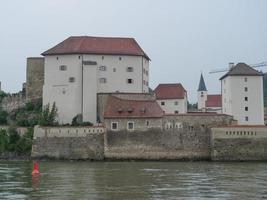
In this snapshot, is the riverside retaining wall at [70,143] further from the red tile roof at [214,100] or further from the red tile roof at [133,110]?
the red tile roof at [214,100]

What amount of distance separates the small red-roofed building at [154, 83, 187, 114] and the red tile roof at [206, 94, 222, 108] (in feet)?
67.9

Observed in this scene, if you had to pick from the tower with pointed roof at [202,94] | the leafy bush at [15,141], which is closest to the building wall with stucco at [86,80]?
the leafy bush at [15,141]

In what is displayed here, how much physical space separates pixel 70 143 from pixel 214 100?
41.2 m

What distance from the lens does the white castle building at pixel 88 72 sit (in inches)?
2547

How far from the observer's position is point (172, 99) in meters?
71.4

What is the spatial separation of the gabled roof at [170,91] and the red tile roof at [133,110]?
12.3m

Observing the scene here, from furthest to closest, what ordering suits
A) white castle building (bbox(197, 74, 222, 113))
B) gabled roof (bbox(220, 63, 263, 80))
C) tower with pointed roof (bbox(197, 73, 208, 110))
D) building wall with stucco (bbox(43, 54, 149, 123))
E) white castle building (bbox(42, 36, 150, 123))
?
tower with pointed roof (bbox(197, 73, 208, 110)) → white castle building (bbox(197, 74, 222, 113)) → gabled roof (bbox(220, 63, 263, 80)) → white castle building (bbox(42, 36, 150, 123)) → building wall with stucco (bbox(43, 54, 149, 123))

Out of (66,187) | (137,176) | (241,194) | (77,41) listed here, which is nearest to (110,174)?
(137,176)

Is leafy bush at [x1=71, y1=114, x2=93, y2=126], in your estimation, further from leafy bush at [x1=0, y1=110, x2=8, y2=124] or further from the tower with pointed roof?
the tower with pointed roof

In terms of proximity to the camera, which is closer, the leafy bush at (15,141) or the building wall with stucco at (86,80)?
the leafy bush at (15,141)

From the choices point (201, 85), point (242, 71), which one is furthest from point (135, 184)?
point (201, 85)

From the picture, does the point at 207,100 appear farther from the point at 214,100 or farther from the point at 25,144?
the point at 25,144

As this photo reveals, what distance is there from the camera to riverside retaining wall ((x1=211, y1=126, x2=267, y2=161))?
55.8 m

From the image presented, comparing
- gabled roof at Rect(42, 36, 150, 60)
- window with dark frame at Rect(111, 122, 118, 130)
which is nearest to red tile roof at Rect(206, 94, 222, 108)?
gabled roof at Rect(42, 36, 150, 60)
